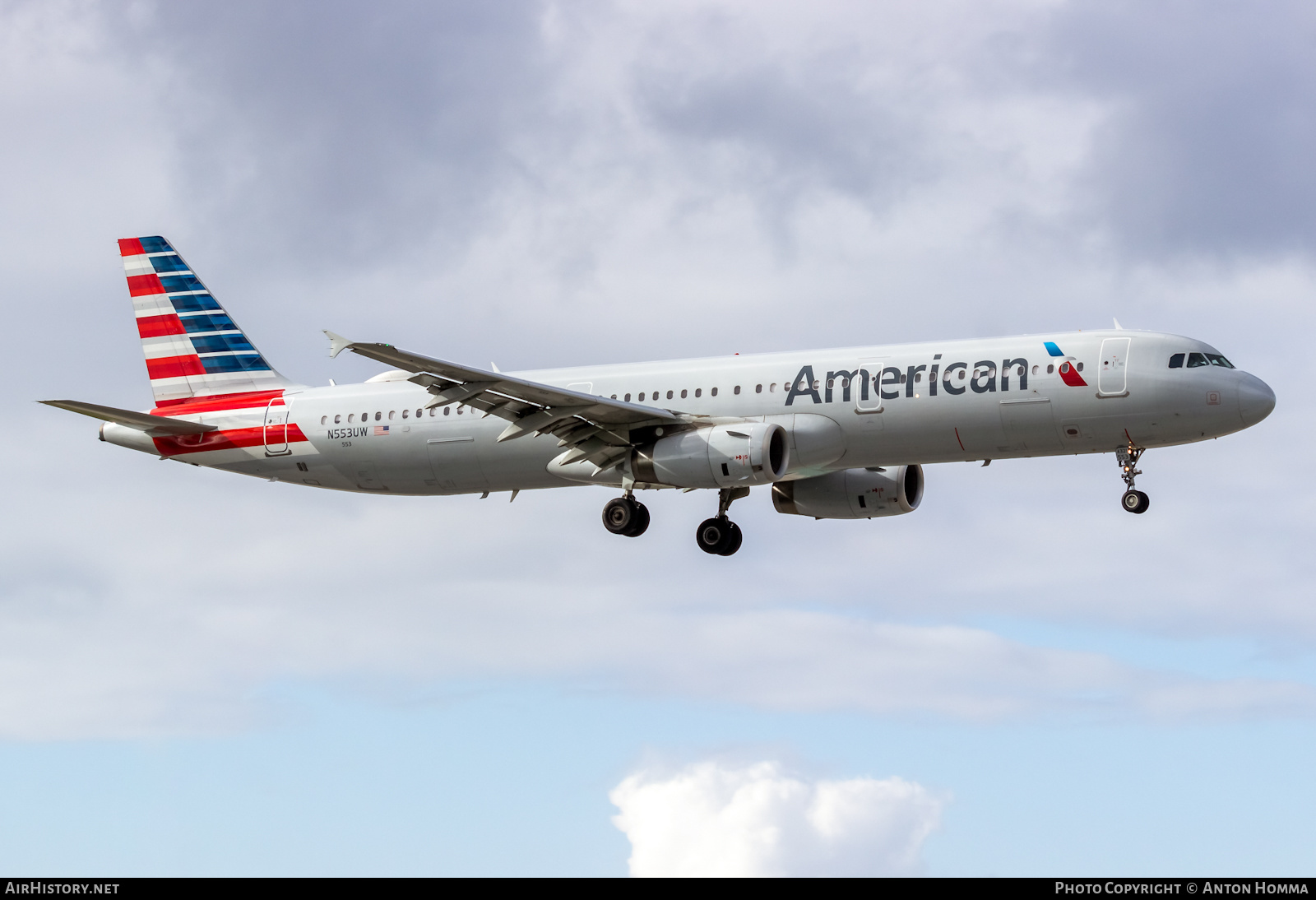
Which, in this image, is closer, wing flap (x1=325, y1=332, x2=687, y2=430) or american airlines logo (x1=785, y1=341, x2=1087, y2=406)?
wing flap (x1=325, y1=332, x2=687, y2=430)

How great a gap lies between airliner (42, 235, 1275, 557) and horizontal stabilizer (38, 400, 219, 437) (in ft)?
0.17

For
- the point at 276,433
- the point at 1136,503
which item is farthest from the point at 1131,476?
the point at 276,433

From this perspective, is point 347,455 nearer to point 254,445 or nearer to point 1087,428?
point 254,445

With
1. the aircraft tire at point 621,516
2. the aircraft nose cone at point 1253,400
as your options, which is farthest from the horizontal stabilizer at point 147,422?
the aircraft nose cone at point 1253,400

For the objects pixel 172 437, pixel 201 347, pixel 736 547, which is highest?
pixel 201 347

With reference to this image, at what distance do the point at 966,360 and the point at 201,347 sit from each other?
79.3 feet

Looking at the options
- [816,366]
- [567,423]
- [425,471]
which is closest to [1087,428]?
[816,366]

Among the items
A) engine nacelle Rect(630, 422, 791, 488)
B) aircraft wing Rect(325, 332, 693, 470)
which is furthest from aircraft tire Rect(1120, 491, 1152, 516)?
aircraft wing Rect(325, 332, 693, 470)

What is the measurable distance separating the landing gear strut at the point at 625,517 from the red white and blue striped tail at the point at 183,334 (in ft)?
40.3

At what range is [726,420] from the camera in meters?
40.9

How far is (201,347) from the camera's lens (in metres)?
49.6

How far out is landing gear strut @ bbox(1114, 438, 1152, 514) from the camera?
38.9 m

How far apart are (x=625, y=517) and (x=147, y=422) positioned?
14828 mm

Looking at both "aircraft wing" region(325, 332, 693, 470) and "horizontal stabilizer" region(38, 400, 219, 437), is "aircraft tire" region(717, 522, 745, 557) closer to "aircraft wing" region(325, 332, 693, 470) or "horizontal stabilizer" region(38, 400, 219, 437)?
"aircraft wing" region(325, 332, 693, 470)
